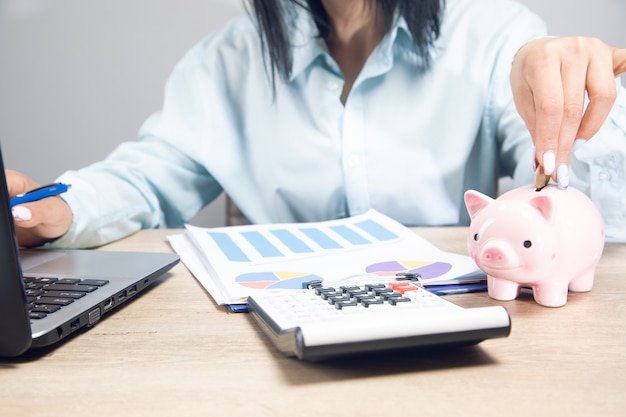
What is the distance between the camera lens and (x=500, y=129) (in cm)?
84

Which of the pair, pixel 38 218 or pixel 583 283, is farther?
pixel 38 218

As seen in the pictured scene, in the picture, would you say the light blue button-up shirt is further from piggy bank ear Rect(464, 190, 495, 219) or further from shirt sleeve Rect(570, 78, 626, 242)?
piggy bank ear Rect(464, 190, 495, 219)

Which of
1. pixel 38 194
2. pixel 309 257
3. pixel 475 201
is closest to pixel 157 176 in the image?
pixel 38 194

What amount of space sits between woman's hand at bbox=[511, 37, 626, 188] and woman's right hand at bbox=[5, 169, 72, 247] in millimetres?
455

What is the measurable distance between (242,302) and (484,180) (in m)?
0.59

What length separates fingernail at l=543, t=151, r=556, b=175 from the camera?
0.41 metres

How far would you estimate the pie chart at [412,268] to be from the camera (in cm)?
45

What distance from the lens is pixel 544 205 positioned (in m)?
0.38

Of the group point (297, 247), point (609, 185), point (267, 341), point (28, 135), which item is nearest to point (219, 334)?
point (267, 341)

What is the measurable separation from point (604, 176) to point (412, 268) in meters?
0.28

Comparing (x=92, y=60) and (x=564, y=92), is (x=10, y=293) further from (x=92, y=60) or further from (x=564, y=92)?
(x=92, y=60)

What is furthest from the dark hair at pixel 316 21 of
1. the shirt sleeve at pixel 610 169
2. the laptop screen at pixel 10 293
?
the laptop screen at pixel 10 293

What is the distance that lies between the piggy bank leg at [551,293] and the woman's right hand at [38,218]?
449mm

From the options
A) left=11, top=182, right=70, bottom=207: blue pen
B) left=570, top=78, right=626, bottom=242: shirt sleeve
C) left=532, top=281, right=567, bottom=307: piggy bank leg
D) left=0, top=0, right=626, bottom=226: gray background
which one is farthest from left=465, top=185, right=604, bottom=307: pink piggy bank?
left=0, top=0, right=626, bottom=226: gray background
